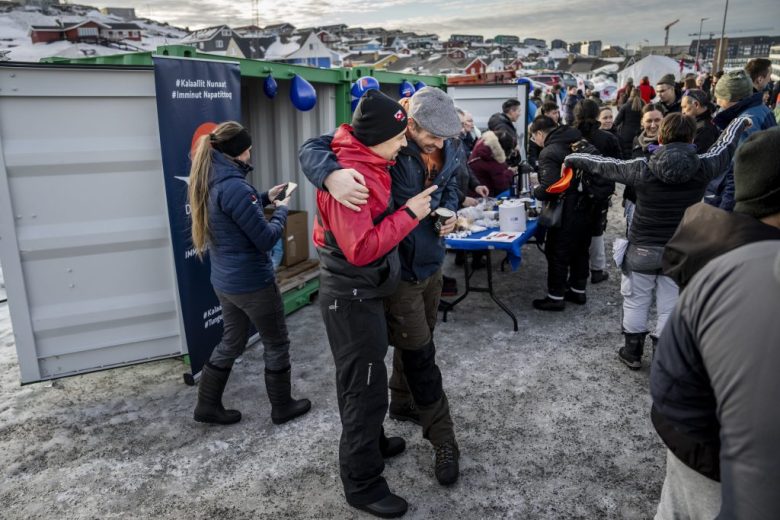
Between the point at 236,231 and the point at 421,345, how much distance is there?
4.22ft

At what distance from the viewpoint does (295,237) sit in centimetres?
618

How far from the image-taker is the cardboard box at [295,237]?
6055 mm

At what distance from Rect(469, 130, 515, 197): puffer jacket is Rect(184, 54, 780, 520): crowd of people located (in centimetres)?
41

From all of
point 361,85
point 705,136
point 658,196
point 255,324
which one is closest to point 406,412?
point 255,324

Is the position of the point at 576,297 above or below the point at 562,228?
below

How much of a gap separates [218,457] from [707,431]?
280 cm

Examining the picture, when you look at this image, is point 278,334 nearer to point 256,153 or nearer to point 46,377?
point 46,377

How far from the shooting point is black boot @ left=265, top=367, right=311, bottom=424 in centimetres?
365

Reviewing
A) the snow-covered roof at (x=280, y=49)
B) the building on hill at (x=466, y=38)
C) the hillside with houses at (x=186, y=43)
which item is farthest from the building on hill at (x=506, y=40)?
the snow-covered roof at (x=280, y=49)

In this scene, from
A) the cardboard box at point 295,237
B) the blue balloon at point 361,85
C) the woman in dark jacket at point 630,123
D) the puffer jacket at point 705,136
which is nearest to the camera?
the blue balloon at point 361,85

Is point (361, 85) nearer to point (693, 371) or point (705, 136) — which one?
point (705, 136)

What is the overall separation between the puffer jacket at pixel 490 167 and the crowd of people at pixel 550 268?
414 millimetres

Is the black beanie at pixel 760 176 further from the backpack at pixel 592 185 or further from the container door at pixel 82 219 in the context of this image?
the backpack at pixel 592 185

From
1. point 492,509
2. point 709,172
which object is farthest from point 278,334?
point 709,172
